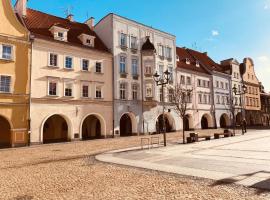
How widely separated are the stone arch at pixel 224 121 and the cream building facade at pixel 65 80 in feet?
92.0

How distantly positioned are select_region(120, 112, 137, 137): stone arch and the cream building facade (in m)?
3.80

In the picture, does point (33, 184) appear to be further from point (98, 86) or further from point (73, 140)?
point (98, 86)

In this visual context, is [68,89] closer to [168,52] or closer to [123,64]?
[123,64]

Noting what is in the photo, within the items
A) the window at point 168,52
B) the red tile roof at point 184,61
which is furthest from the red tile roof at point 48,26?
the red tile roof at point 184,61

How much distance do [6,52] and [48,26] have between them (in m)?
7.77

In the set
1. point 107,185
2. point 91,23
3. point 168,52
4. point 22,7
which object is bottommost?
point 107,185

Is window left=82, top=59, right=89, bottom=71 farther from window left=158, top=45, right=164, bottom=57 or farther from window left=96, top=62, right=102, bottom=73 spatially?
window left=158, top=45, right=164, bottom=57

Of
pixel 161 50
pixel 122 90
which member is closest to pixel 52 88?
pixel 122 90

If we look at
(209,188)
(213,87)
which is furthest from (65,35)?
(213,87)

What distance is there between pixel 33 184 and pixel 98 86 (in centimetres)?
2141

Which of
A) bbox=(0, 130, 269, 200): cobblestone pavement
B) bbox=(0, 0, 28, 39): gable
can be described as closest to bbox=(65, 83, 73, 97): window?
bbox=(0, 0, 28, 39): gable

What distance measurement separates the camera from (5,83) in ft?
75.6

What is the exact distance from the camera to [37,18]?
1172 inches

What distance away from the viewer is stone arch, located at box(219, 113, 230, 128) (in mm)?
49094
